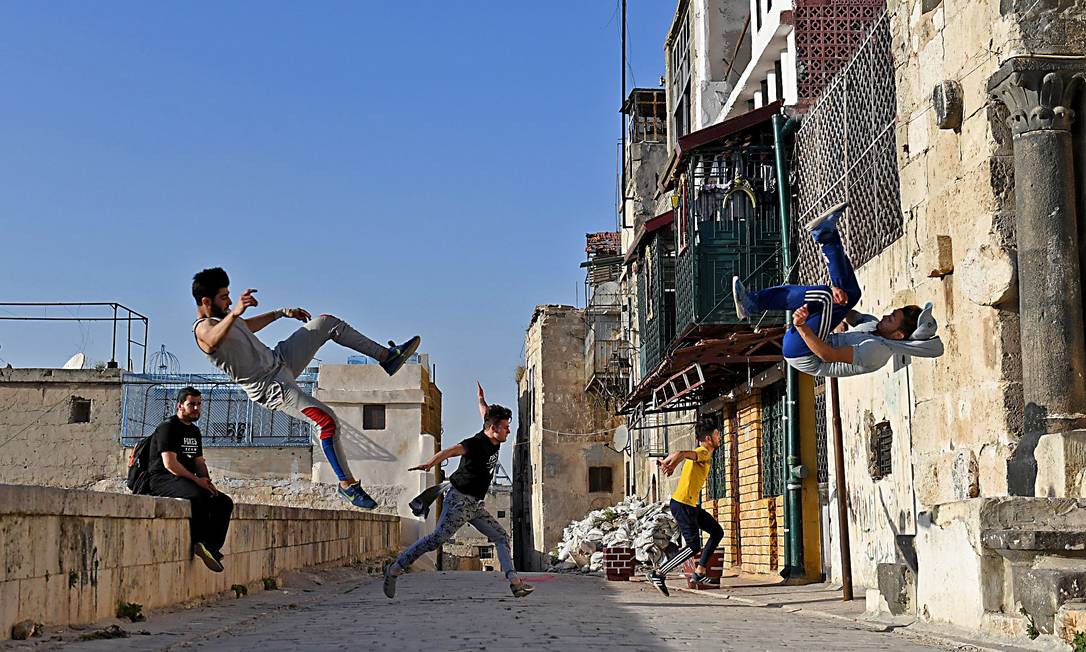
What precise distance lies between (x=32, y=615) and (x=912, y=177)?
25.3 ft

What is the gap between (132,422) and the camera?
41969 millimetres

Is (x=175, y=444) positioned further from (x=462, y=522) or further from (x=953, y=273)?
(x=953, y=273)

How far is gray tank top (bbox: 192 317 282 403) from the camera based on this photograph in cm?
852

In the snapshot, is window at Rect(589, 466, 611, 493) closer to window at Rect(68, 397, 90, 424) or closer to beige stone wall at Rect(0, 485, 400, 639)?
window at Rect(68, 397, 90, 424)

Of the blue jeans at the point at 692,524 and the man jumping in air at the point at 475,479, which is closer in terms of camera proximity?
the man jumping in air at the point at 475,479

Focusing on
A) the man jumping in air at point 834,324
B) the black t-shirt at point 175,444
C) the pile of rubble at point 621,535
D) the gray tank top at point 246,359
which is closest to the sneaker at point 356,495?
the gray tank top at point 246,359

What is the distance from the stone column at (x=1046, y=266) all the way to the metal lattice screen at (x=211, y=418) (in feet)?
115

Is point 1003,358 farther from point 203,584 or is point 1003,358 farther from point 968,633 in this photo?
point 203,584

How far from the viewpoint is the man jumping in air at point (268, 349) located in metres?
8.52

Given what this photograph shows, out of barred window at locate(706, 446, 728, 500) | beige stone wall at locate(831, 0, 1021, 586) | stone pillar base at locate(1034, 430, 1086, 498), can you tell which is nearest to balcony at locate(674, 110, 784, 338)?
barred window at locate(706, 446, 728, 500)

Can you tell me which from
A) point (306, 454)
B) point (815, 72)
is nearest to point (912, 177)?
point (815, 72)

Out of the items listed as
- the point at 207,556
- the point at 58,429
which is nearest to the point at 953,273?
the point at 207,556

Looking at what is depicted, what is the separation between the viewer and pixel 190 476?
12.1 meters

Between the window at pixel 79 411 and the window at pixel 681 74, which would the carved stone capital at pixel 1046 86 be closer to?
the window at pixel 681 74
